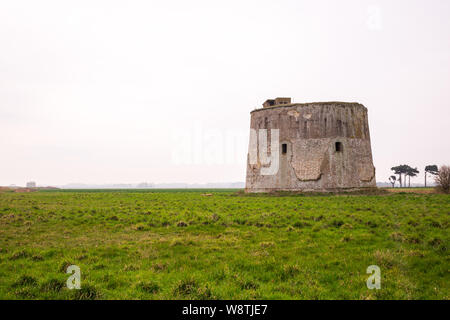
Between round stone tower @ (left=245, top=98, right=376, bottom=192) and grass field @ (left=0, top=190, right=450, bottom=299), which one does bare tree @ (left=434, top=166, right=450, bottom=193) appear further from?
grass field @ (left=0, top=190, right=450, bottom=299)

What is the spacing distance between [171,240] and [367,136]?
33.7 m

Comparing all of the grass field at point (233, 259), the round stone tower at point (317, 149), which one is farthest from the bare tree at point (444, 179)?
the grass field at point (233, 259)

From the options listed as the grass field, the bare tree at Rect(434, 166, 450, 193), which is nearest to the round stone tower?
the bare tree at Rect(434, 166, 450, 193)

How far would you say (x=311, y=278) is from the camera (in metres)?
6.47

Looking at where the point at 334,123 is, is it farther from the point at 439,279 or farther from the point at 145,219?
the point at 439,279

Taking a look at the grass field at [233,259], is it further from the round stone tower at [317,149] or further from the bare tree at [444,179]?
the bare tree at [444,179]

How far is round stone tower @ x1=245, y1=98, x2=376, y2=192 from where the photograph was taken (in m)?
34.7

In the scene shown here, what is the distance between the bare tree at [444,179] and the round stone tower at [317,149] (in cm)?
760

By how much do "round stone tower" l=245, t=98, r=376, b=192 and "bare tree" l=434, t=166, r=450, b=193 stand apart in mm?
7598

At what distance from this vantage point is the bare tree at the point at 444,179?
116 ft

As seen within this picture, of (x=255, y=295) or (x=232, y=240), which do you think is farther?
(x=232, y=240)

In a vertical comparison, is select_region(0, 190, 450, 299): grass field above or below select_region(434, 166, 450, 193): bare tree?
below
